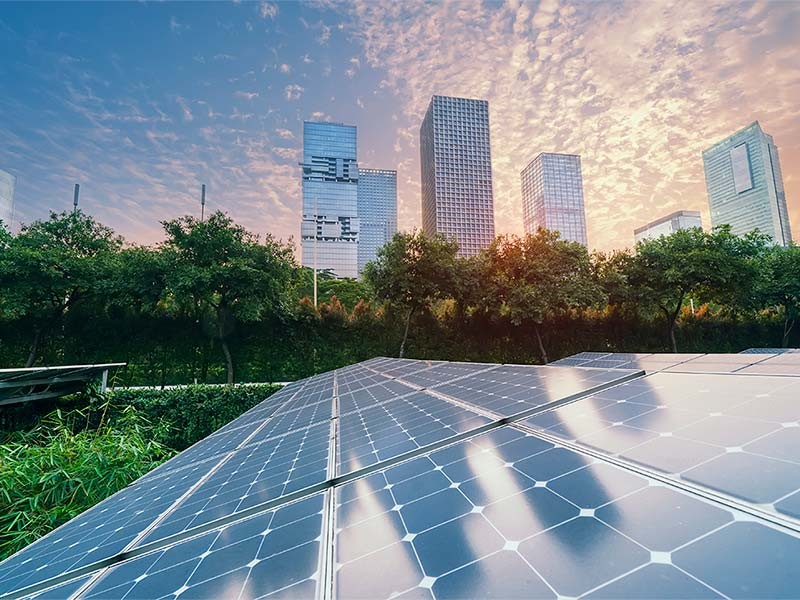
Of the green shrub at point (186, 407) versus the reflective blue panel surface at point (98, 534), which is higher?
the reflective blue panel surface at point (98, 534)

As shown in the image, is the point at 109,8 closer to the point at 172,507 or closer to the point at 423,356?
the point at 172,507

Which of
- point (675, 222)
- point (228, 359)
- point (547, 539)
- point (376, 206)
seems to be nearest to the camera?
point (547, 539)

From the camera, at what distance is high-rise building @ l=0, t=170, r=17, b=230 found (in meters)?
55.9

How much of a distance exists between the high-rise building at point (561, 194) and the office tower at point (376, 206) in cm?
5921

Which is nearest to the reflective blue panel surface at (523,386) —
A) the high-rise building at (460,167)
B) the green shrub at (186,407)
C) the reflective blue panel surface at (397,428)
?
the reflective blue panel surface at (397,428)

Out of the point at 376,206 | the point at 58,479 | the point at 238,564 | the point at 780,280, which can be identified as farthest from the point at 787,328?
the point at 376,206

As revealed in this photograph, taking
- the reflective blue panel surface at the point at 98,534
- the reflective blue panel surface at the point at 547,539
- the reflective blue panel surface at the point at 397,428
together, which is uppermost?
the reflective blue panel surface at the point at 547,539

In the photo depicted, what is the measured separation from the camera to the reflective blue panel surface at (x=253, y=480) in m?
2.42

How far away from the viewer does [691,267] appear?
18031 mm

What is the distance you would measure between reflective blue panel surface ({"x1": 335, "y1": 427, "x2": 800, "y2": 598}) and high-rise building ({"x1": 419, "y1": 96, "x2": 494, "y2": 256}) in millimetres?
107044

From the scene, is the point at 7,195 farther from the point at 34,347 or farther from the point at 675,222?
the point at 675,222

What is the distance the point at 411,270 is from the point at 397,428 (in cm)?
1506

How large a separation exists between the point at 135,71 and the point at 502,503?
77.9 feet

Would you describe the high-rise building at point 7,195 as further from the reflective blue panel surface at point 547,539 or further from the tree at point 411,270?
the reflective blue panel surface at point 547,539
